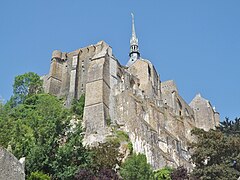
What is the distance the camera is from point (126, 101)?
47.1 metres

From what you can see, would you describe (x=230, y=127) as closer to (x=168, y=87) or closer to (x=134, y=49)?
(x=168, y=87)

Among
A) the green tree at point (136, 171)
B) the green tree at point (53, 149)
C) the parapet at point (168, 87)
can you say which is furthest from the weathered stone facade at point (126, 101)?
the green tree at point (53, 149)

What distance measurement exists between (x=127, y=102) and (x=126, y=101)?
0.27 meters

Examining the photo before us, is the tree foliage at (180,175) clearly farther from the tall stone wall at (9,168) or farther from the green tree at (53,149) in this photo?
the tall stone wall at (9,168)

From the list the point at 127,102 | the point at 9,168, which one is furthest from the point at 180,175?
the point at 127,102

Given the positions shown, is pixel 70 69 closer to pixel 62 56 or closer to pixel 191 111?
pixel 62 56

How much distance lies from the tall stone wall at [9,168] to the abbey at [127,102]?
23.7 meters

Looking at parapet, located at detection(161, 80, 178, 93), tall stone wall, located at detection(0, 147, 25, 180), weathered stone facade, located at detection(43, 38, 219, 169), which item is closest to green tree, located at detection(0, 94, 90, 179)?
tall stone wall, located at detection(0, 147, 25, 180)

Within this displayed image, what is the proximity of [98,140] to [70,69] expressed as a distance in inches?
742

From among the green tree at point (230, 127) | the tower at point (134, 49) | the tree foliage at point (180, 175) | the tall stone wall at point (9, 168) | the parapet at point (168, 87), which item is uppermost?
the tower at point (134, 49)

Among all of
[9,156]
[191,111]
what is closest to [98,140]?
[9,156]

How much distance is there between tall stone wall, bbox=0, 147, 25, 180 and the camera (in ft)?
53.7

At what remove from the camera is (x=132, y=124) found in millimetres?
43781

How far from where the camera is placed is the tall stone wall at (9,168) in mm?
16375
